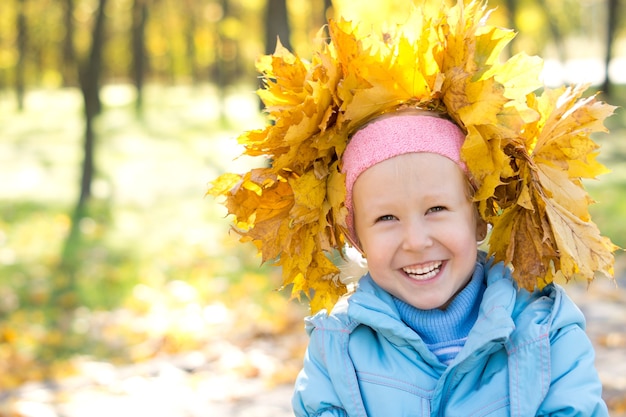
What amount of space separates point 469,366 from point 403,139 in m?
0.68

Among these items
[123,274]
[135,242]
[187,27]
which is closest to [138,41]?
[187,27]

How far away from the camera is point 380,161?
7.72 ft

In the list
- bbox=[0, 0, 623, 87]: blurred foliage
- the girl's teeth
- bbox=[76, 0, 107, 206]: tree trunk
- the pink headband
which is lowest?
the girl's teeth

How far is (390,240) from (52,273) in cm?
714

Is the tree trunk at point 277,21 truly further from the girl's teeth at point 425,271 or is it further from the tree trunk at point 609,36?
the tree trunk at point 609,36

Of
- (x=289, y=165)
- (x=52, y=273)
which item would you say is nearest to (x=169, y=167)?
(x=52, y=273)

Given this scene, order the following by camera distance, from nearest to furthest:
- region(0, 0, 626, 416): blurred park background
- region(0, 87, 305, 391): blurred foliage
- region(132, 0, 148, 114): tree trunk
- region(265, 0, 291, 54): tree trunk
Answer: region(0, 0, 626, 416): blurred park background → region(0, 87, 305, 391): blurred foliage → region(265, 0, 291, 54): tree trunk → region(132, 0, 148, 114): tree trunk

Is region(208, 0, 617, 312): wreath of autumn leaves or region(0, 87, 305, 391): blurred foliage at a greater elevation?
region(0, 87, 305, 391): blurred foliage

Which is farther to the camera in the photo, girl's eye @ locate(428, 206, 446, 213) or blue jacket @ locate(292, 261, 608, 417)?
girl's eye @ locate(428, 206, 446, 213)

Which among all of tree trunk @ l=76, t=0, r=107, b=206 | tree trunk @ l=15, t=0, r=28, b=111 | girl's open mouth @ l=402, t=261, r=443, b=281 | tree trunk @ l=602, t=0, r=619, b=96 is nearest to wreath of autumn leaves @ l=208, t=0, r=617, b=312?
girl's open mouth @ l=402, t=261, r=443, b=281

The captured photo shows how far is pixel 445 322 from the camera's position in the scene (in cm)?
244

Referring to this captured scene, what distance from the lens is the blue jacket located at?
2232mm

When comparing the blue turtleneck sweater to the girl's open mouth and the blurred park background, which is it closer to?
the girl's open mouth

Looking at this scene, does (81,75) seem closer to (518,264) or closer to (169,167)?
(169,167)
